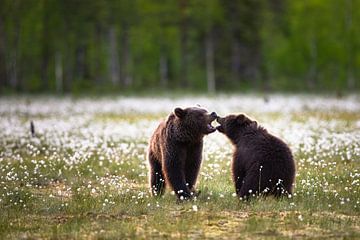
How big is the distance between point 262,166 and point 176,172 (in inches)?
62.5

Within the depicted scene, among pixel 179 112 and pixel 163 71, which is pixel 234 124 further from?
pixel 163 71

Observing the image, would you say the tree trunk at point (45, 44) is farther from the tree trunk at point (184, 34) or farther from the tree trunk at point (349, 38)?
the tree trunk at point (349, 38)

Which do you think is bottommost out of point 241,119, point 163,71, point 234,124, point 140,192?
point 140,192

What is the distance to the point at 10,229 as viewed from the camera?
9156 millimetres

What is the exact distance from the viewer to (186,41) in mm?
63906

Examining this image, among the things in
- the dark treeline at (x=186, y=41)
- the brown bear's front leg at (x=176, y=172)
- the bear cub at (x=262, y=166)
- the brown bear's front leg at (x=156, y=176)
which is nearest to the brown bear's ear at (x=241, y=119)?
the bear cub at (x=262, y=166)

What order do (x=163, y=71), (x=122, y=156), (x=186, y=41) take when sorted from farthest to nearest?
(x=163, y=71)
(x=186, y=41)
(x=122, y=156)

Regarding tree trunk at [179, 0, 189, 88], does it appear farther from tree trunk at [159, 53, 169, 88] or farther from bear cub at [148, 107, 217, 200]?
bear cub at [148, 107, 217, 200]

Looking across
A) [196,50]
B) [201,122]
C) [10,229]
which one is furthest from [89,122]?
[196,50]

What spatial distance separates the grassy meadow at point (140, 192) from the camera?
8.89 meters

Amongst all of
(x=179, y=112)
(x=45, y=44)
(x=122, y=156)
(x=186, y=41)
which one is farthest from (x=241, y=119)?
(x=186, y=41)

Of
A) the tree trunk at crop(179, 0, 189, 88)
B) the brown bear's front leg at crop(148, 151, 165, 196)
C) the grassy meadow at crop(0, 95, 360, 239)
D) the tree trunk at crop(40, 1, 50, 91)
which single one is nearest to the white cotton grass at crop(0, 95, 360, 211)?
the grassy meadow at crop(0, 95, 360, 239)

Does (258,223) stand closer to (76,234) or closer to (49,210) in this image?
(76,234)

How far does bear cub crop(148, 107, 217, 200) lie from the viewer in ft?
36.7
